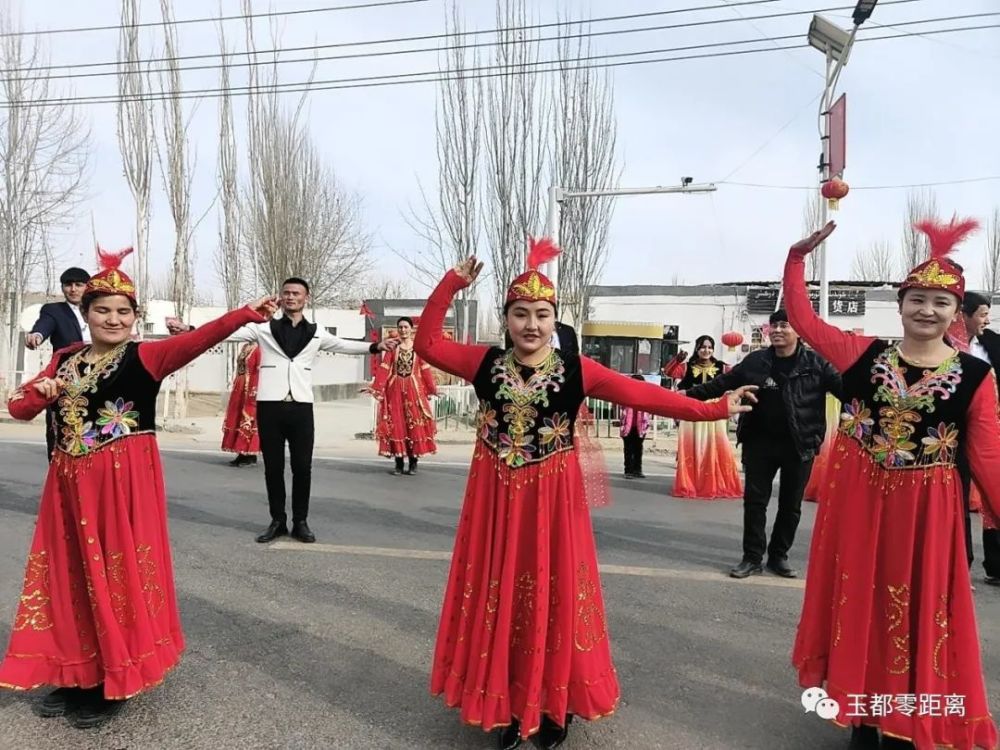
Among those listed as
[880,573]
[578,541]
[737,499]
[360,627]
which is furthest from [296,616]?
[737,499]

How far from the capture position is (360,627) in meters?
4.22

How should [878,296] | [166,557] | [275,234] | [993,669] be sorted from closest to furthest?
[166,557]
[993,669]
[275,234]
[878,296]

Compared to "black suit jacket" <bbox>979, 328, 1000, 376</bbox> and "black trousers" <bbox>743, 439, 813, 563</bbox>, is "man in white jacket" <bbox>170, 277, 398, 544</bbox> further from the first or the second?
"black suit jacket" <bbox>979, 328, 1000, 376</bbox>

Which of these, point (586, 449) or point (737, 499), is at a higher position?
point (586, 449)

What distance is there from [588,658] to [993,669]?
245 centimetres

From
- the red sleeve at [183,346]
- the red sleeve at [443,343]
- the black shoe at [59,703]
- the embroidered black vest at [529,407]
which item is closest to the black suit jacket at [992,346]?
the embroidered black vest at [529,407]

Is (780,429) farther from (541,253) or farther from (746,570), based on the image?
(541,253)

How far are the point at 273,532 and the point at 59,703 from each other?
9.65 feet

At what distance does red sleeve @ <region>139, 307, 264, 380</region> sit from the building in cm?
2086

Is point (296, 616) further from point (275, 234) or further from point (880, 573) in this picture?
point (275, 234)

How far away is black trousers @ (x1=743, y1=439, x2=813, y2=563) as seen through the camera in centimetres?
529

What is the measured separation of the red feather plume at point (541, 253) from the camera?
317 cm

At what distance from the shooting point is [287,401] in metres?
5.86

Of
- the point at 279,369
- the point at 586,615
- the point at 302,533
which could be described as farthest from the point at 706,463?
the point at 586,615
